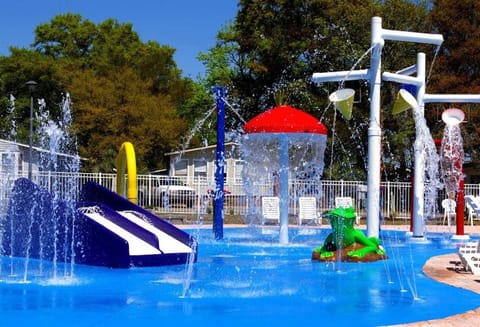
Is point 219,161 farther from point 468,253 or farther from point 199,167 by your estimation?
point 199,167

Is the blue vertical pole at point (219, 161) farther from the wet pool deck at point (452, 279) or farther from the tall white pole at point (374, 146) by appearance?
the wet pool deck at point (452, 279)

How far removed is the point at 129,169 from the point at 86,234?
3661 millimetres

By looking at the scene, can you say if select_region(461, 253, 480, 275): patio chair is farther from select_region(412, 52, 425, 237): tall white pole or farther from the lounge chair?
select_region(412, 52, 425, 237): tall white pole

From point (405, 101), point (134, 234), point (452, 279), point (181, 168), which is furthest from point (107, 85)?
point (452, 279)

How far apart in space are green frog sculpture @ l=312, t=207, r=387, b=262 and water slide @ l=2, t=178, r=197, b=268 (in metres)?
2.36

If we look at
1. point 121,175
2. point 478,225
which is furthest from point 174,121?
point 121,175

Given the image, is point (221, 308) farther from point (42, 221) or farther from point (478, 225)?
point (478, 225)

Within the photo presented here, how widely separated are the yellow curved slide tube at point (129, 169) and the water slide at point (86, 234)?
75.1 inches

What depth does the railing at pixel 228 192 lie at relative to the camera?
2600 centimetres

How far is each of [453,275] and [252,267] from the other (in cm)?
319

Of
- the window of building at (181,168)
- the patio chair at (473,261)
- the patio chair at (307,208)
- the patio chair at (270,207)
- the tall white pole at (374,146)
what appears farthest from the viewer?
the window of building at (181,168)

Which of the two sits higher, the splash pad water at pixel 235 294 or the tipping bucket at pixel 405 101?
the tipping bucket at pixel 405 101

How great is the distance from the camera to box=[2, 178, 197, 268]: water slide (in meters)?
11.1

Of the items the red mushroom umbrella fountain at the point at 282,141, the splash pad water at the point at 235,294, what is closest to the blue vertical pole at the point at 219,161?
the red mushroom umbrella fountain at the point at 282,141
